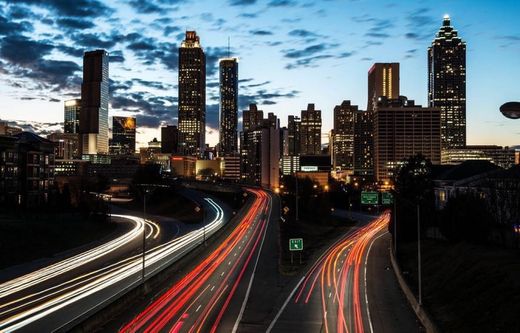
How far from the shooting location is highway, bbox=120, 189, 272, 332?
35.0 metres

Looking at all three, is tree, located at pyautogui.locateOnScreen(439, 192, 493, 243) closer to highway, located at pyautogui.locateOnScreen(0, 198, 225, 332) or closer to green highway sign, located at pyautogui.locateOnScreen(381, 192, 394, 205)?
green highway sign, located at pyautogui.locateOnScreen(381, 192, 394, 205)

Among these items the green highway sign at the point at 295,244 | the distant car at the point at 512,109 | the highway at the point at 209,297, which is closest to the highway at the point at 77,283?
the highway at the point at 209,297

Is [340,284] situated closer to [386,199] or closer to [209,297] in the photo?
[209,297]

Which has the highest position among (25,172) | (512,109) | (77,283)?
(512,109)

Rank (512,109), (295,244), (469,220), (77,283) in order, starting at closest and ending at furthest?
(512,109) < (77,283) < (295,244) < (469,220)

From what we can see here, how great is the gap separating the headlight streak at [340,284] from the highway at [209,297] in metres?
6.20

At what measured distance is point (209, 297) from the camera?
144 ft

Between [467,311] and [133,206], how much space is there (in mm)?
136637

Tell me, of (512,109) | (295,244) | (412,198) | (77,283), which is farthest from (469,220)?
(512,109)

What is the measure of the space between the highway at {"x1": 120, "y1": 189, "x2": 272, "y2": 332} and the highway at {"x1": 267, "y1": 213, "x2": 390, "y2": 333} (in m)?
4.01

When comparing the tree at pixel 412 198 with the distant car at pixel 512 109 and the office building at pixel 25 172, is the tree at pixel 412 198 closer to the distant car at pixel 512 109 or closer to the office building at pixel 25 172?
the distant car at pixel 512 109

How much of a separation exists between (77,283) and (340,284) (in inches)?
1005

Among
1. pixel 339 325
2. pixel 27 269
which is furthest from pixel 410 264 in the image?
pixel 27 269

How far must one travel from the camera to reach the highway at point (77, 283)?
125ft
